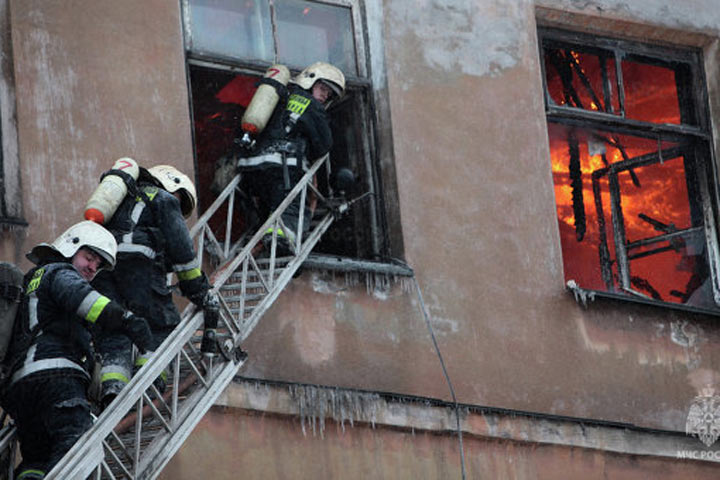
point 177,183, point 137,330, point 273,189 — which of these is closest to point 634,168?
point 273,189

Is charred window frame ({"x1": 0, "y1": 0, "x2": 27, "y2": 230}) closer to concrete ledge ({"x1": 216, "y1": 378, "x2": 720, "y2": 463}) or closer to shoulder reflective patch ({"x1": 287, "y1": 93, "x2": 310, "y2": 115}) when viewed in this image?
concrete ledge ({"x1": 216, "y1": 378, "x2": 720, "y2": 463})

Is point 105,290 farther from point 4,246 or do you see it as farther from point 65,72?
point 65,72

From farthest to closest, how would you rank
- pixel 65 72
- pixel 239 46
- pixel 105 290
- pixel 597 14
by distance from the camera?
1. pixel 597 14
2. pixel 239 46
3. pixel 65 72
4. pixel 105 290

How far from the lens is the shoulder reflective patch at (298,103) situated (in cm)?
1259

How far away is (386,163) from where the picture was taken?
13.5 m

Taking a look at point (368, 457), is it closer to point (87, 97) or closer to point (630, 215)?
point (87, 97)

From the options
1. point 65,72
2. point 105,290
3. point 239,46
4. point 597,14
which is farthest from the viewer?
point 597,14

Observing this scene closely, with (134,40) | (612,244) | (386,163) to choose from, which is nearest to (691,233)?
(612,244)

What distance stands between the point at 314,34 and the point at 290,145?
5.19 ft

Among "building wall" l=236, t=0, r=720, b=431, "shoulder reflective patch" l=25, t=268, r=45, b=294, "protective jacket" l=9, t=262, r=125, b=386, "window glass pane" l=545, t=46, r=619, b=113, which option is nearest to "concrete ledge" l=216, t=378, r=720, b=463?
"building wall" l=236, t=0, r=720, b=431

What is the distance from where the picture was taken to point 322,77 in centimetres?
1286

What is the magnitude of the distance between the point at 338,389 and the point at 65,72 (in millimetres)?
3056

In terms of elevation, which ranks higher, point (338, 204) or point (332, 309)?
point (338, 204)

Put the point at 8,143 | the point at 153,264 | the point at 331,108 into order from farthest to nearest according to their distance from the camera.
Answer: the point at 331,108
the point at 8,143
the point at 153,264
